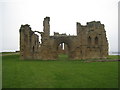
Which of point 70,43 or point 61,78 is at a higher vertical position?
point 70,43

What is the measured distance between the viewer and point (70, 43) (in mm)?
26641

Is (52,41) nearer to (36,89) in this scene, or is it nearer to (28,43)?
(28,43)

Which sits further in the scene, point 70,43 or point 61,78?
point 70,43

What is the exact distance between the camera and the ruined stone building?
85.4 feet

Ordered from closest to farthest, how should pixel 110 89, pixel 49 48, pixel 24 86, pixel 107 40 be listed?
pixel 110 89 → pixel 24 86 → pixel 49 48 → pixel 107 40

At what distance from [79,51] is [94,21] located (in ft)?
19.4

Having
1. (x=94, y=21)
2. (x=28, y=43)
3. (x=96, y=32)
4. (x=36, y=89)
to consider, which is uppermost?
(x=94, y=21)

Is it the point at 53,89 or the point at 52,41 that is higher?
the point at 52,41

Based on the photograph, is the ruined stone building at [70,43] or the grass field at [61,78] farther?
the ruined stone building at [70,43]

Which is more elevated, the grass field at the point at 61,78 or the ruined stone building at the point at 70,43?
the ruined stone building at the point at 70,43

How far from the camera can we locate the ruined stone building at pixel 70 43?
26016 mm

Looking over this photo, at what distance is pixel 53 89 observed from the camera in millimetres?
6918

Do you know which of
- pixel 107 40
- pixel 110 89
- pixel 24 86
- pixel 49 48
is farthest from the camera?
pixel 107 40

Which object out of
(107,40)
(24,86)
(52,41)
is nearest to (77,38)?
(52,41)
